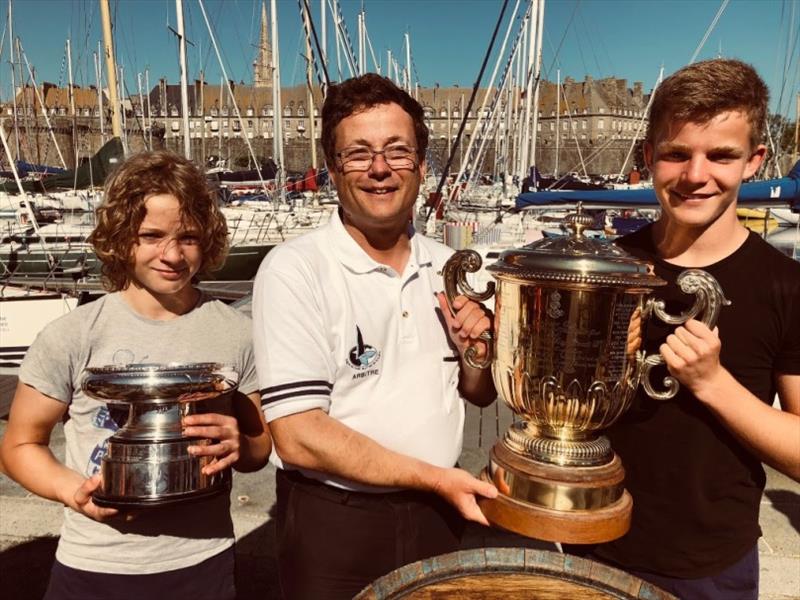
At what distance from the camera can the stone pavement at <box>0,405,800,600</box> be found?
9.03ft

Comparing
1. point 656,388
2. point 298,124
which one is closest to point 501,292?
point 656,388

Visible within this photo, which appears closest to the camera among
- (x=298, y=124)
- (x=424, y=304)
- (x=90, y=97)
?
(x=424, y=304)

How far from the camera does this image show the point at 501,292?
166cm

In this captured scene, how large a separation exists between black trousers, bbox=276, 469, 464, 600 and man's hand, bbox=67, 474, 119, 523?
0.47 m

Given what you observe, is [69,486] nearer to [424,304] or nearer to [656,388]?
[424,304]

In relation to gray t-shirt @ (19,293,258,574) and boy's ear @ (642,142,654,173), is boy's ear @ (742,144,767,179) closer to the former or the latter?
boy's ear @ (642,142,654,173)

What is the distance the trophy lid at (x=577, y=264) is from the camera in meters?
1.46

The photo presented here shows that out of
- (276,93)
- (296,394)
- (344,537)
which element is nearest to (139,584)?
(344,537)

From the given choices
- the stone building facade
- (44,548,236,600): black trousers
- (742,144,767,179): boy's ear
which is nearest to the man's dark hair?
(742,144,767,179): boy's ear

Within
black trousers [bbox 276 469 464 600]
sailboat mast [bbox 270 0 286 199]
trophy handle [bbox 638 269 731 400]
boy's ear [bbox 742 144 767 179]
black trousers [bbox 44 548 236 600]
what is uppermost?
sailboat mast [bbox 270 0 286 199]

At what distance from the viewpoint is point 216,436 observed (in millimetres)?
1624

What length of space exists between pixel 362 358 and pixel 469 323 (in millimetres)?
301

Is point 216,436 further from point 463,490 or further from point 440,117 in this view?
point 440,117

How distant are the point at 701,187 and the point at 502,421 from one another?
311cm
